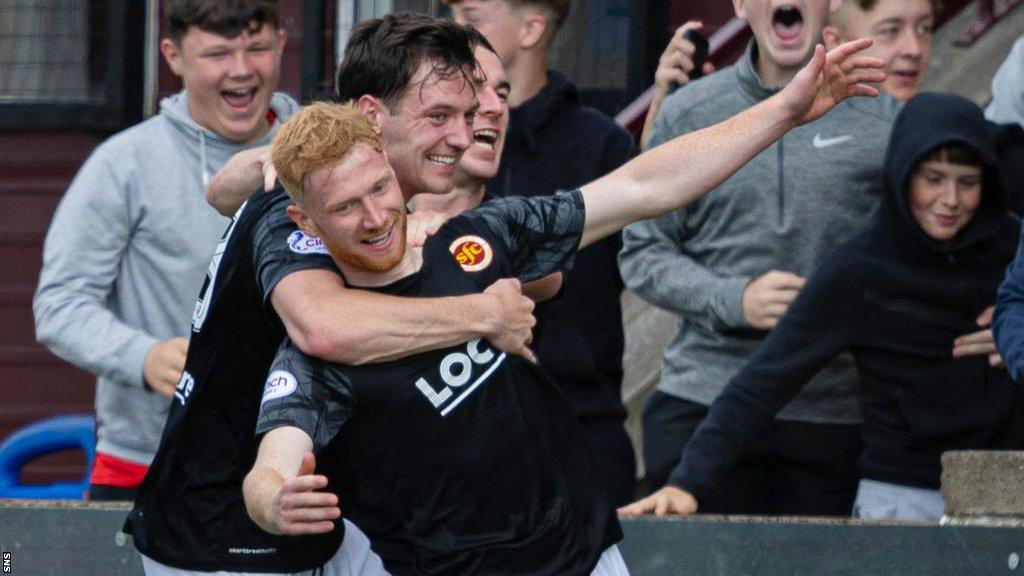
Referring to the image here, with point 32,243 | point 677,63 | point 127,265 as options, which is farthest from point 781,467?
point 32,243

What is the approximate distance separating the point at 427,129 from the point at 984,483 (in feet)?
5.13

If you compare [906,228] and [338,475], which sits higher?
[906,228]

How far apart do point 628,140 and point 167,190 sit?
1.37m

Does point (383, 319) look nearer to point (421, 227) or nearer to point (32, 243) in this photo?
point (421, 227)

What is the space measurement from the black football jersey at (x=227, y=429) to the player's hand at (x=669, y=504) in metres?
1.13

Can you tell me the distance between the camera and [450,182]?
4.30m

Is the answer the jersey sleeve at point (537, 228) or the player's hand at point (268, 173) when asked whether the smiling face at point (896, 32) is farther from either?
the player's hand at point (268, 173)

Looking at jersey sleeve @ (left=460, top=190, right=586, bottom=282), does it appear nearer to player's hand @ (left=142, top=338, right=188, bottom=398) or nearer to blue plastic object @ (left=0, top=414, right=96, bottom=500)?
player's hand @ (left=142, top=338, right=188, bottom=398)

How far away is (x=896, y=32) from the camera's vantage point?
608cm

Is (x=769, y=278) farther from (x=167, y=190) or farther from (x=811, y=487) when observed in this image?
(x=167, y=190)

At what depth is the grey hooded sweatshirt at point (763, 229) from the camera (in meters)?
5.54

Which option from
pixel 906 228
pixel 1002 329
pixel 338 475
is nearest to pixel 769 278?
pixel 906 228

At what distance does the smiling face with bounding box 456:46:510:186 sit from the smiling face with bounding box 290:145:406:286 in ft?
3.18

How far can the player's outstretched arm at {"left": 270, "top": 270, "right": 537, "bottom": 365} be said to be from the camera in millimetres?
3910
